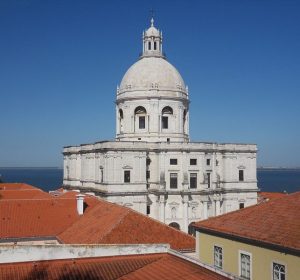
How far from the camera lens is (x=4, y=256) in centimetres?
1916

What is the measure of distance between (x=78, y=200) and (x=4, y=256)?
67.7ft

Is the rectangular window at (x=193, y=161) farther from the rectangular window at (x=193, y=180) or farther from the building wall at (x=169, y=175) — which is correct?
the rectangular window at (x=193, y=180)

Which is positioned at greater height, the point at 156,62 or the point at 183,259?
the point at 156,62

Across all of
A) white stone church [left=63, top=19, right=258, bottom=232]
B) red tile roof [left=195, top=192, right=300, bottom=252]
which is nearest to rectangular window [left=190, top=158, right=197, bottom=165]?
white stone church [left=63, top=19, right=258, bottom=232]

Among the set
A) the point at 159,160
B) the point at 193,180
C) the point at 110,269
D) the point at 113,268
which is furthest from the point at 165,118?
the point at 110,269

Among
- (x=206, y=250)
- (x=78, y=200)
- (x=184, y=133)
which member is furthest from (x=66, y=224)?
(x=184, y=133)

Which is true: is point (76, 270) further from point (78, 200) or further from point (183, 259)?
Answer: point (78, 200)

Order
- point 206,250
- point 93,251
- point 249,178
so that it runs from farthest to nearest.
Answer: point 249,178 → point 206,250 → point 93,251

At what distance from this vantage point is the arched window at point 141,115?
62281 millimetres

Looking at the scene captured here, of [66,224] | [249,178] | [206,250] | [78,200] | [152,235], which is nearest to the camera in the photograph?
[206,250]

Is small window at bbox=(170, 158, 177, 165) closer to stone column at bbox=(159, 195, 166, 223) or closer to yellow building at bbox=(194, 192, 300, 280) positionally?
stone column at bbox=(159, 195, 166, 223)

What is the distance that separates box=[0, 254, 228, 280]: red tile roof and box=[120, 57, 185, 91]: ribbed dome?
43.6 meters

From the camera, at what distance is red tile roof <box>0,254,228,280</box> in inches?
711

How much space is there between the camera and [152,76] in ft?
207
